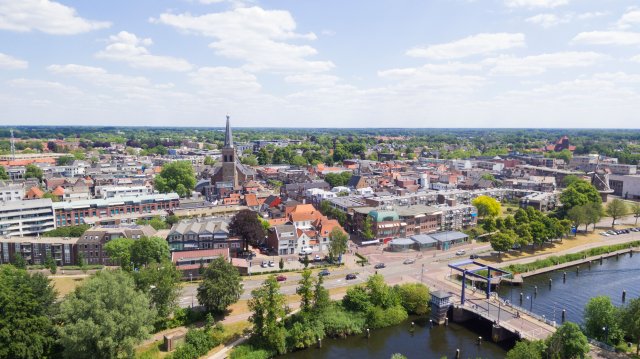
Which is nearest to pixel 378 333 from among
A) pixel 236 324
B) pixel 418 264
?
pixel 236 324

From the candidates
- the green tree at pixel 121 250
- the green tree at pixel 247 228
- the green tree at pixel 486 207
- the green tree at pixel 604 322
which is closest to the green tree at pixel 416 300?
the green tree at pixel 604 322

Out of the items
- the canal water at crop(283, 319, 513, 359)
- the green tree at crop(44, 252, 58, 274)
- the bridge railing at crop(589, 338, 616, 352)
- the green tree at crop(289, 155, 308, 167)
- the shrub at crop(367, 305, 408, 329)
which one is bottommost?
the canal water at crop(283, 319, 513, 359)

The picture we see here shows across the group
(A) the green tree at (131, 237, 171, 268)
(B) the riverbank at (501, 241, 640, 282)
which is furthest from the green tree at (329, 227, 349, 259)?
(B) the riverbank at (501, 241, 640, 282)

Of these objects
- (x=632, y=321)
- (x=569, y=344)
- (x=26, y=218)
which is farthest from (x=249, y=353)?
(x=26, y=218)

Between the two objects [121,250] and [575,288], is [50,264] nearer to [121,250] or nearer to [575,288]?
[121,250]

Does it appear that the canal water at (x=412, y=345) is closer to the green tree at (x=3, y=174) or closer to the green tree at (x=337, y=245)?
the green tree at (x=337, y=245)

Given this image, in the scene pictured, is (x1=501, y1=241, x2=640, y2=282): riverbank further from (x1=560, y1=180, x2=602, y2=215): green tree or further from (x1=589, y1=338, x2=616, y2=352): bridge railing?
(x1=589, y1=338, x2=616, y2=352): bridge railing
